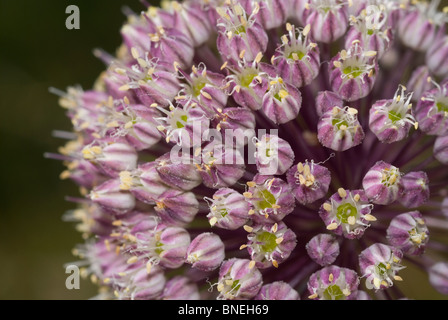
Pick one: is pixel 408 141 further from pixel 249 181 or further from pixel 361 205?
pixel 249 181

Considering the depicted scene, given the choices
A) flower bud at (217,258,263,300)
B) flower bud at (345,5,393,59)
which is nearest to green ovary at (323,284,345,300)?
flower bud at (217,258,263,300)

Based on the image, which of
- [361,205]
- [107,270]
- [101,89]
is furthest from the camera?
[101,89]

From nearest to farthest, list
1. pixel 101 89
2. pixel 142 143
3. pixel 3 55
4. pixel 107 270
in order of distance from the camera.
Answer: pixel 142 143 → pixel 107 270 → pixel 101 89 → pixel 3 55

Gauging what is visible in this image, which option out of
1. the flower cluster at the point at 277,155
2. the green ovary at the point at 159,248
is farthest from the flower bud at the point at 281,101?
the green ovary at the point at 159,248

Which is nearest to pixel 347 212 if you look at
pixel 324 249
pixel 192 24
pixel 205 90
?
pixel 324 249

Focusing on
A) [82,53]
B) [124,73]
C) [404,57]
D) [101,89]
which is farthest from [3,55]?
[404,57]

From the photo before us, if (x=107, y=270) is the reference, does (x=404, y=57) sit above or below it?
above

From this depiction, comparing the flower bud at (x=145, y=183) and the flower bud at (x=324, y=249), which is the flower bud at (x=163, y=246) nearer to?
the flower bud at (x=145, y=183)
